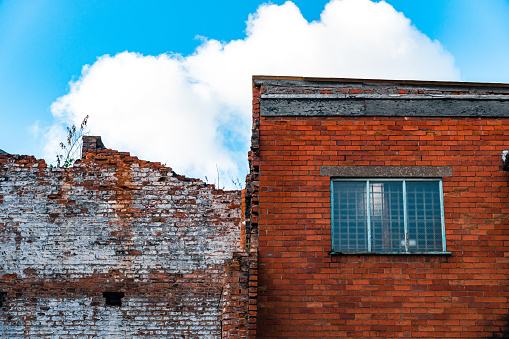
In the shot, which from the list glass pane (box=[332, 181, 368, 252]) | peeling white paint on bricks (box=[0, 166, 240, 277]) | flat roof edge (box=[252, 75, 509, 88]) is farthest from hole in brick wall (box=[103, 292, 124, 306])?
flat roof edge (box=[252, 75, 509, 88])

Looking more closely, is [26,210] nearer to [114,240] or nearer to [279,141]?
[114,240]

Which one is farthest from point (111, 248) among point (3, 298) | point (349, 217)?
point (349, 217)

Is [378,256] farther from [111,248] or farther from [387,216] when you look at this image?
[111,248]

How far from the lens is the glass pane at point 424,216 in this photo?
27.4ft

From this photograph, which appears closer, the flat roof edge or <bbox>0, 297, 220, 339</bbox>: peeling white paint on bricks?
the flat roof edge

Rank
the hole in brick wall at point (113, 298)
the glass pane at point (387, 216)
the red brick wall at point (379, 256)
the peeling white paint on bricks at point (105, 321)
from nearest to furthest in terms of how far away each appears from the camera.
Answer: the red brick wall at point (379, 256) → the glass pane at point (387, 216) → the peeling white paint on bricks at point (105, 321) → the hole in brick wall at point (113, 298)

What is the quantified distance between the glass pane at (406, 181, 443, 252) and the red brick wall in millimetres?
175

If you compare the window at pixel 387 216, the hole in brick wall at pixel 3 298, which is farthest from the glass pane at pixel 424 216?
the hole in brick wall at pixel 3 298

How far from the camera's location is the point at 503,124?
8.78m

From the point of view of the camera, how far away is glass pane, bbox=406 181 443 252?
8.36 metres

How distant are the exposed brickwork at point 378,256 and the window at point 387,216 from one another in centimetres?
18

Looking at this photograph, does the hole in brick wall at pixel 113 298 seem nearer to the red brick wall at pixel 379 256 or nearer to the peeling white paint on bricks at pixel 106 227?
the peeling white paint on bricks at pixel 106 227

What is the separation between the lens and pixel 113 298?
32.3 feet

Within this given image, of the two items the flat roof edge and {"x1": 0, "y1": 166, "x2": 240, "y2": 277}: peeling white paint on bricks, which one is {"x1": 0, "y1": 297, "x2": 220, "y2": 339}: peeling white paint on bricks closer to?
{"x1": 0, "y1": 166, "x2": 240, "y2": 277}: peeling white paint on bricks
